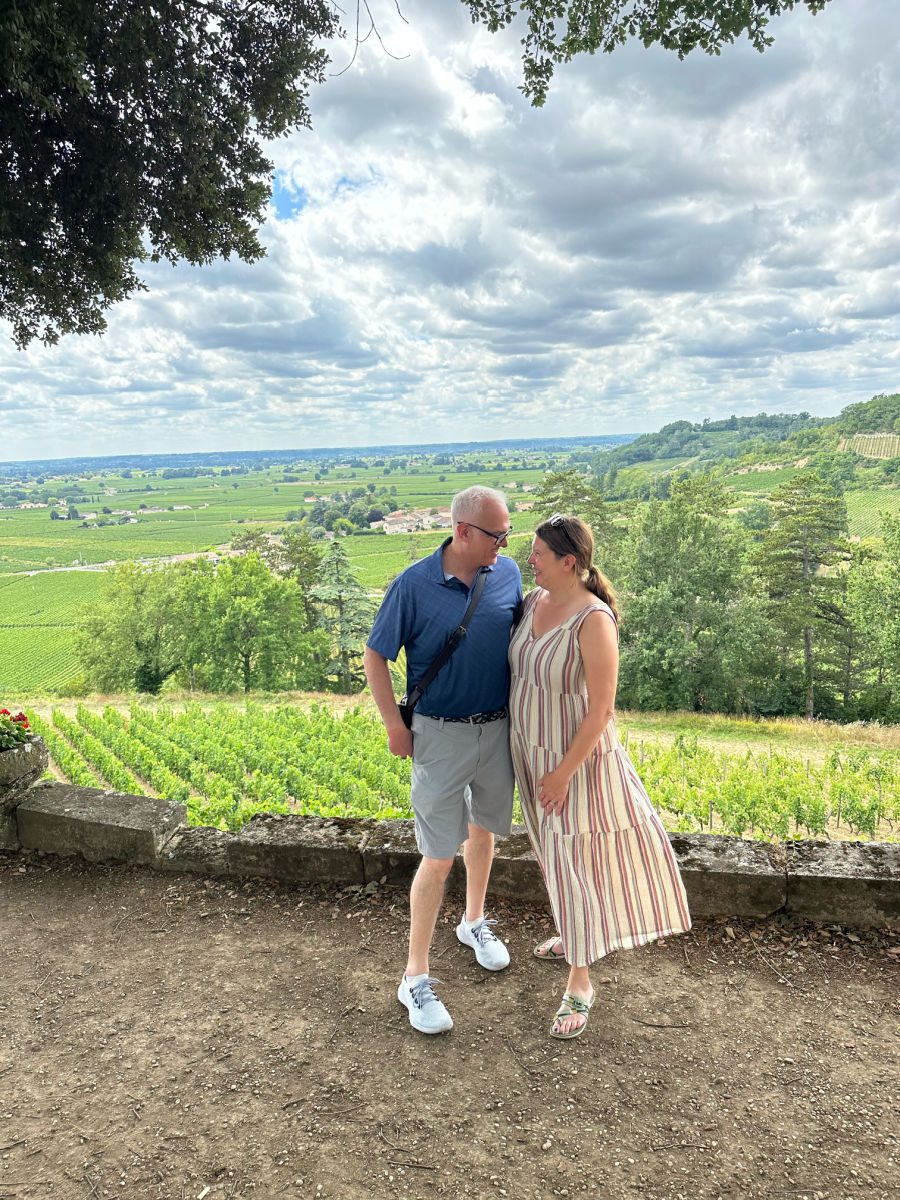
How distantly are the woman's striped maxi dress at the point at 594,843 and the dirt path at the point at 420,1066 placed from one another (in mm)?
377

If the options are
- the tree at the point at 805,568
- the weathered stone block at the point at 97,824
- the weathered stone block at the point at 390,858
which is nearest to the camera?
the weathered stone block at the point at 390,858

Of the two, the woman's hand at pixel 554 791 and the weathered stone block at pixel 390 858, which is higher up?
the woman's hand at pixel 554 791

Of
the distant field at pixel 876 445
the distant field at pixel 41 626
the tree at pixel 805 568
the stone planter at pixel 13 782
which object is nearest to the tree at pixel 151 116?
the stone planter at pixel 13 782

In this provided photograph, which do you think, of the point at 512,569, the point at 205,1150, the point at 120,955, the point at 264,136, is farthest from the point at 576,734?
the point at 264,136

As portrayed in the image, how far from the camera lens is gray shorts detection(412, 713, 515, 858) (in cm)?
270

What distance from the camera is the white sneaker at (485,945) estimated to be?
2953 millimetres

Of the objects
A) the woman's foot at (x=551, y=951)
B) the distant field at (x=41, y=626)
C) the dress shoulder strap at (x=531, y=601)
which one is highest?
the dress shoulder strap at (x=531, y=601)

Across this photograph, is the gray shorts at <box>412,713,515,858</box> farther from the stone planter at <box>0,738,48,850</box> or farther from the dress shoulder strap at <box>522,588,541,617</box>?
the stone planter at <box>0,738,48,850</box>

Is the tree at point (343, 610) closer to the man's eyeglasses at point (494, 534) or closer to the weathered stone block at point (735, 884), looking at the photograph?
the weathered stone block at point (735, 884)

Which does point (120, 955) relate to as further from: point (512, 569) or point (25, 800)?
point (512, 569)

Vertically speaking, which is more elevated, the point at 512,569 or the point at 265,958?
the point at 512,569

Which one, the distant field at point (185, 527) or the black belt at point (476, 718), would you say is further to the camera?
the distant field at point (185, 527)

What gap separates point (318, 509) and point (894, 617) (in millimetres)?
83981

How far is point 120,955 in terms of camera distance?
3.17m
